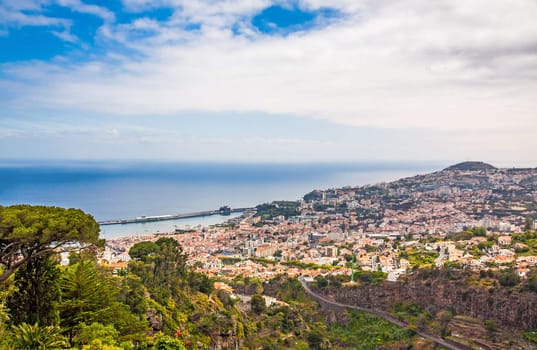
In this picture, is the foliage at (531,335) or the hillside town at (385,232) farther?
the hillside town at (385,232)

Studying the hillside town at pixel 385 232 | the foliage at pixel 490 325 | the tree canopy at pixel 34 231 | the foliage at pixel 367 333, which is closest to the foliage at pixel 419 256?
the hillside town at pixel 385 232

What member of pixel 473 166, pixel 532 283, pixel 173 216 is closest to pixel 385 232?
pixel 173 216

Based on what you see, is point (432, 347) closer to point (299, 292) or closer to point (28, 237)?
point (299, 292)

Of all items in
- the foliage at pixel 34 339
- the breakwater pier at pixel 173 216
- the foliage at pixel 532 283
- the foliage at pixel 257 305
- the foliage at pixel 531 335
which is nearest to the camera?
the foliage at pixel 34 339

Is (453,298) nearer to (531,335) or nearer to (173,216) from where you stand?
(531,335)

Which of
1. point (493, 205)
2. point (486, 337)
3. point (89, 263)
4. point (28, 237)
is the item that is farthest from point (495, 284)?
point (493, 205)

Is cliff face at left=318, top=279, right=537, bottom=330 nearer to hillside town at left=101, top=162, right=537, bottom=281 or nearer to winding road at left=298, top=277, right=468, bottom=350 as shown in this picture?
winding road at left=298, top=277, right=468, bottom=350

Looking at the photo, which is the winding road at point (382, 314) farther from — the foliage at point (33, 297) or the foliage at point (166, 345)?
the foliage at point (33, 297)
